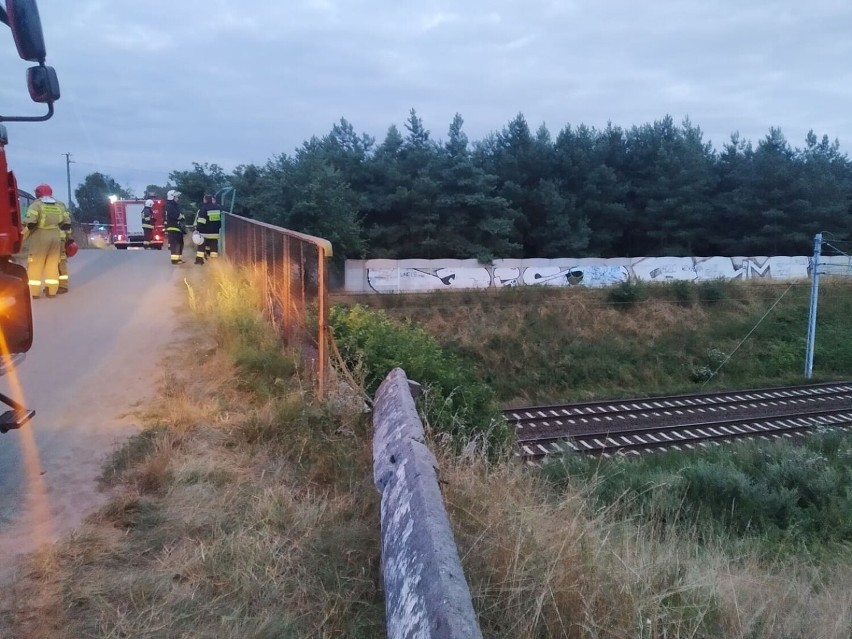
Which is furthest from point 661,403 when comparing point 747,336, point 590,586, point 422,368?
point 590,586

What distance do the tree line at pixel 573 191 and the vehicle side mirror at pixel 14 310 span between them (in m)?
29.2

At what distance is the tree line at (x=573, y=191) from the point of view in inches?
1491

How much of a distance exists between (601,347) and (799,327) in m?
9.92

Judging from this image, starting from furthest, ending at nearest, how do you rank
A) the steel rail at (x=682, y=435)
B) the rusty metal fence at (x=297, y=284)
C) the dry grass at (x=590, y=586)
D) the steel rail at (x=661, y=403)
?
the steel rail at (x=661, y=403) → the steel rail at (x=682, y=435) → the rusty metal fence at (x=297, y=284) → the dry grass at (x=590, y=586)

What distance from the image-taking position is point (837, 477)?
404 inches

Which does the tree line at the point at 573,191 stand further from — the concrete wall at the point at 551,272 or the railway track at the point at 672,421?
the railway track at the point at 672,421

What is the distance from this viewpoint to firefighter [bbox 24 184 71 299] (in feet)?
34.7

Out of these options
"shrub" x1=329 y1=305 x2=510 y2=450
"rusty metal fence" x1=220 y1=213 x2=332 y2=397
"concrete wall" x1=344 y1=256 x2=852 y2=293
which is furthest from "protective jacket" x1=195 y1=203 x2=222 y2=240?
"concrete wall" x1=344 y1=256 x2=852 y2=293

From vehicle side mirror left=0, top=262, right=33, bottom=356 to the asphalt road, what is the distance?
1035mm

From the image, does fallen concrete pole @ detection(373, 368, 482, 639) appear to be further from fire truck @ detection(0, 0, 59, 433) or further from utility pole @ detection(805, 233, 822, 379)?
utility pole @ detection(805, 233, 822, 379)

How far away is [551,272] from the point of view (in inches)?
1340

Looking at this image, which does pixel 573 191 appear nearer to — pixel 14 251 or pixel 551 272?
pixel 551 272

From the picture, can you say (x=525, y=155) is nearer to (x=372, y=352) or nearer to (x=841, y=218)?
(x=841, y=218)

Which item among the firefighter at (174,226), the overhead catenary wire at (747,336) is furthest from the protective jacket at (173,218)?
the overhead catenary wire at (747,336)
